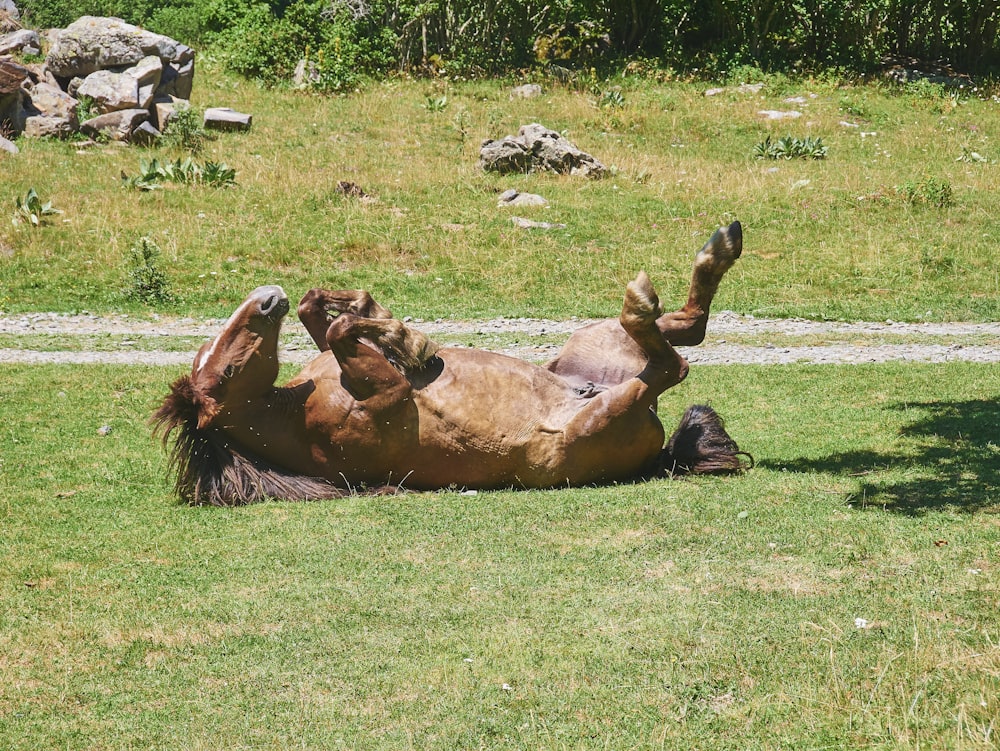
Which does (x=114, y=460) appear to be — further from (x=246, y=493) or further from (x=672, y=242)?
(x=672, y=242)

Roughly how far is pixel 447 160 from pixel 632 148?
13.3ft

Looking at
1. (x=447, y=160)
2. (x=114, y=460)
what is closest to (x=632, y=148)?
(x=447, y=160)

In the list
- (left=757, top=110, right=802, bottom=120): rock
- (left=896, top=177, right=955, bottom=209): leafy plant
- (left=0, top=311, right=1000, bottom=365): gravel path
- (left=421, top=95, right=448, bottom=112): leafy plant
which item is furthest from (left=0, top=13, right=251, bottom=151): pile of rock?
(left=896, top=177, right=955, bottom=209): leafy plant

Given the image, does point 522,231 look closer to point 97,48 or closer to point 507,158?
point 507,158

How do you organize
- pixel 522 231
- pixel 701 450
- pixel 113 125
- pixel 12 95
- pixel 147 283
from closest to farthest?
pixel 701 450 → pixel 147 283 → pixel 522 231 → pixel 12 95 → pixel 113 125

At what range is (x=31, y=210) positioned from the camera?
59.5 ft

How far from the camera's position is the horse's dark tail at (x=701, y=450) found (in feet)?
25.8

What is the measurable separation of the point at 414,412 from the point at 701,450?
198cm

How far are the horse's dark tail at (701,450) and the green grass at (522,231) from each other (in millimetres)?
7705

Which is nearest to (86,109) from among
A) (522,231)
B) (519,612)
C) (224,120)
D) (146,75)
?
(146,75)

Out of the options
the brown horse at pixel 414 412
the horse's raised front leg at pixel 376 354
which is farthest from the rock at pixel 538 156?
the horse's raised front leg at pixel 376 354

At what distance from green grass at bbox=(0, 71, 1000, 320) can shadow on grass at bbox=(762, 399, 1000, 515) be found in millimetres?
6101

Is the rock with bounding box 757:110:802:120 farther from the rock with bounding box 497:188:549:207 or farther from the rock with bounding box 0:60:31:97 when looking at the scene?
the rock with bounding box 0:60:31:97

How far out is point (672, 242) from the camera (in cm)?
1838
